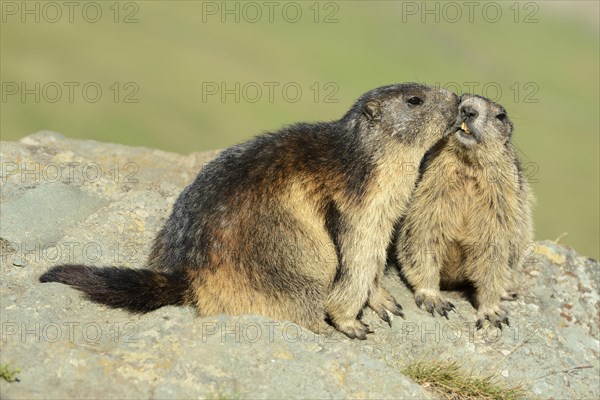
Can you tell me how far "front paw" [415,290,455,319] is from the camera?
31.1ft

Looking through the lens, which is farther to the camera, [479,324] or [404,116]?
Answer: [479,324]

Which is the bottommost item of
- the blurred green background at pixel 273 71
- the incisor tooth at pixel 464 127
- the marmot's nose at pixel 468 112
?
the blurred green background at pixel 273 71

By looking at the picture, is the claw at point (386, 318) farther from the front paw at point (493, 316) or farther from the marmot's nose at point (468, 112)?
the marmot's nose at point (468, 112)

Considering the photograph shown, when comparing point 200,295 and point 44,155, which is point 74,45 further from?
point 200,295

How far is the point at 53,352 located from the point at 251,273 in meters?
2.09

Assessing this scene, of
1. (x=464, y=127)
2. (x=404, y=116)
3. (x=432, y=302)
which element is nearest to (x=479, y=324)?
(x=432, y=302)

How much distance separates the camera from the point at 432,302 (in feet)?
31.3

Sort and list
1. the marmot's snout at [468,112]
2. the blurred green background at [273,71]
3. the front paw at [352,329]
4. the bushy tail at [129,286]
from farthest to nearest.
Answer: the blurred green background at [273,71], the marmot's snout at [468,112], the front paw at [352,329], the bushy tail at [129,286]

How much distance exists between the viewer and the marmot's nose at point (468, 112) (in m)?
8.98

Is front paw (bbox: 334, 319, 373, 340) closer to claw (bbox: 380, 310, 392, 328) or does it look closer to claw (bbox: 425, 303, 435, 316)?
claw (bbox: 380, 310, 392, 328)

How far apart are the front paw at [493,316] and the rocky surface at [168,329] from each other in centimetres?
12

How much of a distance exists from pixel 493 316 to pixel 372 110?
9.98 ft

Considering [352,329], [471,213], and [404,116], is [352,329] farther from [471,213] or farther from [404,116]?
[404,116]

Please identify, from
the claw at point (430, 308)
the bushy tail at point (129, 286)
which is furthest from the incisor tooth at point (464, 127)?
the bushy tail at point (129, 286)
